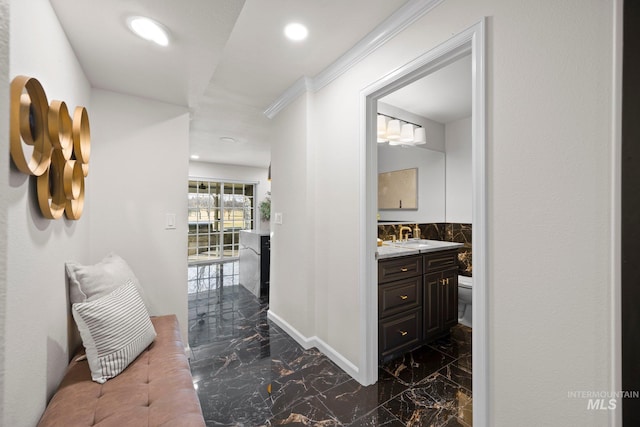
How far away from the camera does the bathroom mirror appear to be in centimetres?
331

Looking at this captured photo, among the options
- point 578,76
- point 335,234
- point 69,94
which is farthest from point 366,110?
point 69,94

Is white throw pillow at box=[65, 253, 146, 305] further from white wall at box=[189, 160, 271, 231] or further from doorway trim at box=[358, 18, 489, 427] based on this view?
white wall at box=[189, 160, 271, 231]

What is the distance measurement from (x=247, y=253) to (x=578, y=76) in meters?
4.31

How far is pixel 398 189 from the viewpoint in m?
3.39

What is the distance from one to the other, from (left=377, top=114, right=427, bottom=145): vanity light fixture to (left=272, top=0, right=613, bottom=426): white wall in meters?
1.42

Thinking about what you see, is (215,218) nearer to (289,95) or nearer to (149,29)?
(289,95)

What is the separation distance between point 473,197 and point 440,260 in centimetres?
153

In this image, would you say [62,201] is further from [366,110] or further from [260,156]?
[260,156]

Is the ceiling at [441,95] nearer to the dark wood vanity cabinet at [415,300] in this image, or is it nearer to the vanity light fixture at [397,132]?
the vanity light fixture at [397,132]

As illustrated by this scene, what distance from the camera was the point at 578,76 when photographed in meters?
0.98

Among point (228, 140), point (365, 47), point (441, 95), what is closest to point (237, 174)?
point (228, 140)

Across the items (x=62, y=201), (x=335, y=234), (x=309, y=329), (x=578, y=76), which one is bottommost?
(x=309, y=329)

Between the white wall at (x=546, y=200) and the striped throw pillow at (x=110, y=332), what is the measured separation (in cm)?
179

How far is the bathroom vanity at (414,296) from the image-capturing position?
219 centimetres
